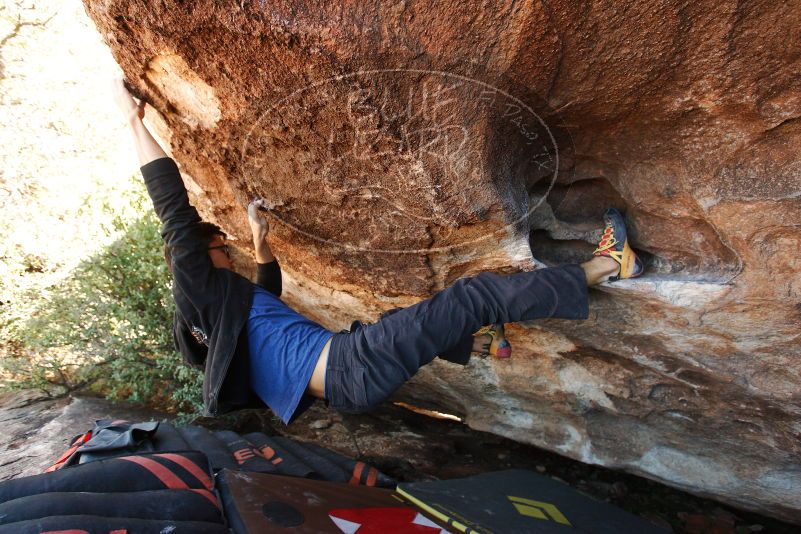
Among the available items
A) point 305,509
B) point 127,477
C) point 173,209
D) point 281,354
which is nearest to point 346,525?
point 305,509

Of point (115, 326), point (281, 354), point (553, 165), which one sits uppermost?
point (553, 165)

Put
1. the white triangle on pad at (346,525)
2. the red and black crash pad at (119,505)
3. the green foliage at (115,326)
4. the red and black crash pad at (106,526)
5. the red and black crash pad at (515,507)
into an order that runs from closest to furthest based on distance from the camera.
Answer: the red and black crash pad at (106,526)
the red and black crash pad at (119,505)
the white triangle on pad at (346,525)
the red and black crash pad at (515,507)
the green foliage at (115,326)

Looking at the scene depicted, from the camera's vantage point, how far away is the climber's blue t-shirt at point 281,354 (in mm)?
2109

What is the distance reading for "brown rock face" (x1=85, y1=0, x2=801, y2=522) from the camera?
1474 millimetres

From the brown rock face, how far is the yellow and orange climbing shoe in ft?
0.19

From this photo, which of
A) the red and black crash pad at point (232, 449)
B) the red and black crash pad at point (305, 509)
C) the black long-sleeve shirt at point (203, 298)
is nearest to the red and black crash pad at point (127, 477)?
the red and black crash pad at point (305, 509)

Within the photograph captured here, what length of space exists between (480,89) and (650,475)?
266 centimetres

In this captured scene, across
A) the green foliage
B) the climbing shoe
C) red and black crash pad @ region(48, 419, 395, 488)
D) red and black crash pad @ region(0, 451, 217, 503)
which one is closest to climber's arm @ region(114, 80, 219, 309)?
red and black crash pad @ region(0, 451, 217, 503)

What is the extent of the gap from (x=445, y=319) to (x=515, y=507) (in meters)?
0.93

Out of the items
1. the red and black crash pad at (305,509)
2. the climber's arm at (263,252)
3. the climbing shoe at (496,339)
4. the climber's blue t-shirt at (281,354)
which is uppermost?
the climber's arm at (263,252)

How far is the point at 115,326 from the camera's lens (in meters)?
3.74

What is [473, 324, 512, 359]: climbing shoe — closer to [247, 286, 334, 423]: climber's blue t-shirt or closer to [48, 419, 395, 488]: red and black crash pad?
[247, 286, 334, 423]: climber's blue t-shirt

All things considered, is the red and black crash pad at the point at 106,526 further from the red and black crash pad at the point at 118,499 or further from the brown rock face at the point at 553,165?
the brown rock face at the point at 553,165

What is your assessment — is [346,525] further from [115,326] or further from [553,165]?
[115,326]
